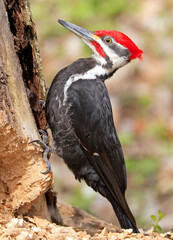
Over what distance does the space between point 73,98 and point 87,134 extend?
0.30 meters

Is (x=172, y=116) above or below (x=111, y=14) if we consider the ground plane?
below

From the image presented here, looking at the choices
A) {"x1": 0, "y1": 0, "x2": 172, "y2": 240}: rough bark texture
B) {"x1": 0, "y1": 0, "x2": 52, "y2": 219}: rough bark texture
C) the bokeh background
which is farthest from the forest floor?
the bokeh background

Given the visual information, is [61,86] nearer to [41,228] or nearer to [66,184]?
[41,228]

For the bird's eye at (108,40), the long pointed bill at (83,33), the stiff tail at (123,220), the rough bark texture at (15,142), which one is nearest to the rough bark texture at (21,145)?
the rough bark texture at (15,142)

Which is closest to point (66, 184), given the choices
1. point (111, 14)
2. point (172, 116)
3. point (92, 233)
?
point (172, 116)

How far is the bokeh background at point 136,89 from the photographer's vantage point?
580 centimetres

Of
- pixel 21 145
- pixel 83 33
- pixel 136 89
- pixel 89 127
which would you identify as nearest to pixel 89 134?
pixel 89 127

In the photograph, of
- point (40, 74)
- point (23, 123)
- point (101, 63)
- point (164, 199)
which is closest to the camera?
point (23, 123)

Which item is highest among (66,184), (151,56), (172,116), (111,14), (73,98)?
(111,14)

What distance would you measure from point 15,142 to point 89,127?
0.76 metres

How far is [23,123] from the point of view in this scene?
3.04m

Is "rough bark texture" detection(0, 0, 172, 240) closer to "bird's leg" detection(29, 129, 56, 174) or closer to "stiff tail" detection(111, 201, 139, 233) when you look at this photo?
"bird's leg" detection(29, 129, 56, 174)

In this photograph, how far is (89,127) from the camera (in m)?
3.58

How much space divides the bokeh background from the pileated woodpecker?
144 cm
